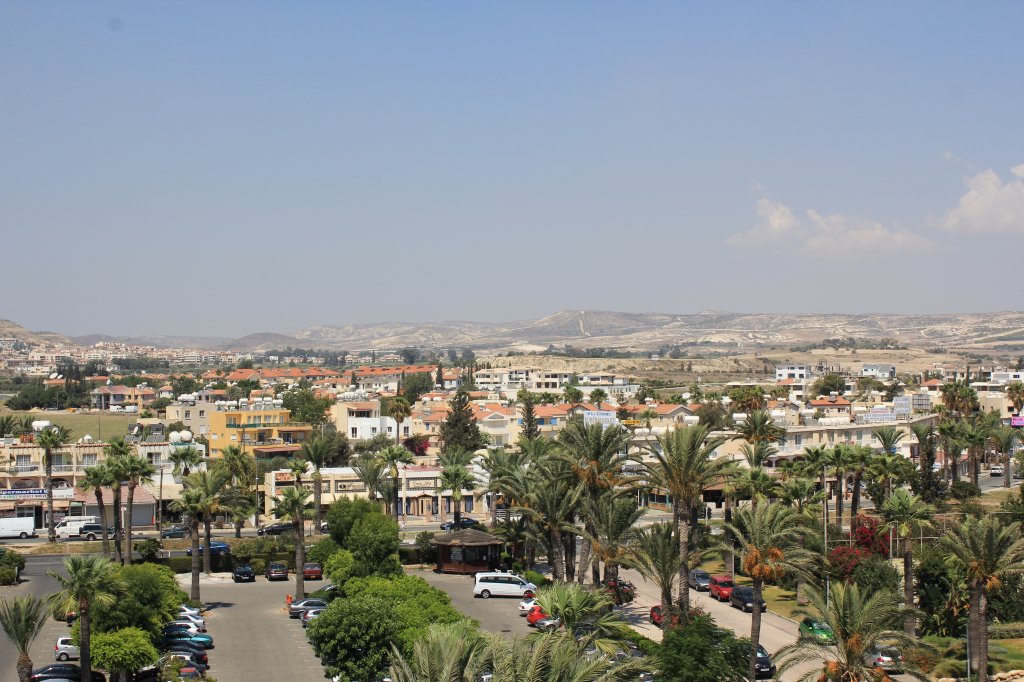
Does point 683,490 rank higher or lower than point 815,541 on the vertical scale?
higher

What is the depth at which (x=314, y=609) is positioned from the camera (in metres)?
38.2

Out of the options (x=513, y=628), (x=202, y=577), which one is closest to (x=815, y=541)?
(x=513, y=628)

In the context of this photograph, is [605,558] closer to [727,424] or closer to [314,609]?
[314,609]

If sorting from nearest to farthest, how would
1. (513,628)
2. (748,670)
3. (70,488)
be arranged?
(748,670)
(513,628)
(70,488)

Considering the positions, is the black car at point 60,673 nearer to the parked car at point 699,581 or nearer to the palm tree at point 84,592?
the palm tree at point 84,592

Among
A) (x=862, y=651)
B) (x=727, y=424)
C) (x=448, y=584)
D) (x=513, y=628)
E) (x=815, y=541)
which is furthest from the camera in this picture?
(x=727, y=424)

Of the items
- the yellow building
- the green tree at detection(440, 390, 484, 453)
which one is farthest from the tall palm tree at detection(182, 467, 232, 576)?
the yellow building

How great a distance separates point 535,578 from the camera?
1719 inches

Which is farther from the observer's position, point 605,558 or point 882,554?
point 882,554

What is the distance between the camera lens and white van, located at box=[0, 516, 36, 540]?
56406 millimetres

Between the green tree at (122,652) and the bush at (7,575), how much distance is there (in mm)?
16681

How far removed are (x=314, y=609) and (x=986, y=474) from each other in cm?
6618

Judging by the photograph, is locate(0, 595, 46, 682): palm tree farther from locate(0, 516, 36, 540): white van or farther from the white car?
locate(0, 516, 36, 540): white van

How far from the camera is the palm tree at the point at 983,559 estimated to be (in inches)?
1155
